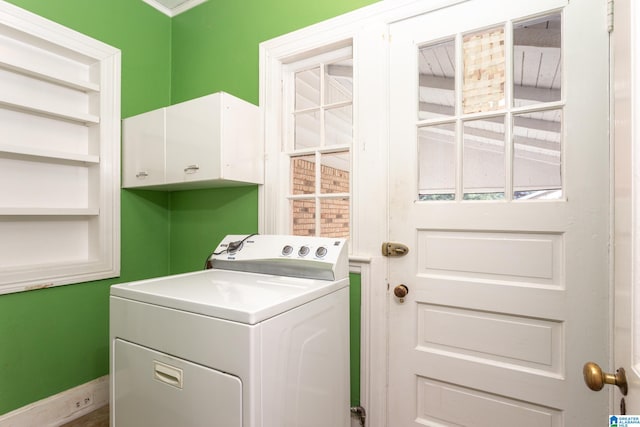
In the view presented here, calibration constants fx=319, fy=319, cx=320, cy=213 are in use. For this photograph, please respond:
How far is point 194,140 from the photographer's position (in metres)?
1.83

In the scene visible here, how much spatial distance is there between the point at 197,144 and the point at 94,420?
5.88 ft

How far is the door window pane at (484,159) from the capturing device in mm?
1408

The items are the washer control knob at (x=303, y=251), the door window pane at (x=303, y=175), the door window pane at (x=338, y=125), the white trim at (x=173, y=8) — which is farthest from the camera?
the white trim at (x=173, y=8)

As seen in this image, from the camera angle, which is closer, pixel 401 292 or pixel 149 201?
pixel 401 292

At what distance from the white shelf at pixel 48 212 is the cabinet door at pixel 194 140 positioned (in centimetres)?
56

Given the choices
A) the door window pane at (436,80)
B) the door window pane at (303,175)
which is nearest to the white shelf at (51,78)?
the door window pane at (303,175)

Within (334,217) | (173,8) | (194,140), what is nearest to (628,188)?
(334,217)

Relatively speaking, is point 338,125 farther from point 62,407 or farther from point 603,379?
point 62,407

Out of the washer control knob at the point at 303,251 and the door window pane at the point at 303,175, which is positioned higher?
the door window pane at the point at 303,175

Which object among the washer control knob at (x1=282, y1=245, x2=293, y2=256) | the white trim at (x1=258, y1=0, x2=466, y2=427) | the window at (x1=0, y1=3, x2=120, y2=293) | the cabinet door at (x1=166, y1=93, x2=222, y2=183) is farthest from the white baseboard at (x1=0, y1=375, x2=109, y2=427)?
the white trim at (x1=258, y1=0, x2=466, y2=427)

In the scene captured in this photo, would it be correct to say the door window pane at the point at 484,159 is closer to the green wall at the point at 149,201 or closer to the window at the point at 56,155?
the green wall at the point at 149,201

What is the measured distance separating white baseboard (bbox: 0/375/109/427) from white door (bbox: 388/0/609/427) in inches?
73.3
